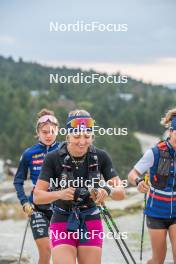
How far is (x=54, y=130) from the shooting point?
8062 millimetres

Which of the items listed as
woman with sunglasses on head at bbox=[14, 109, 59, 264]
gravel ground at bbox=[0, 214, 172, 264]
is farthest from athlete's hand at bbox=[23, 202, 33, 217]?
gravel ground at bbox=[0, 214, 172, 264]

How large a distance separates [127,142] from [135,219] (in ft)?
263

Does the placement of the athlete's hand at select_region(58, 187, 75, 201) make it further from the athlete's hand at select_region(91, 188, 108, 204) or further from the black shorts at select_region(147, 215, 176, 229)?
the black shorts at select_region(147, 215, 176, 229)

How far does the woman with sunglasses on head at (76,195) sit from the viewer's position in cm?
550

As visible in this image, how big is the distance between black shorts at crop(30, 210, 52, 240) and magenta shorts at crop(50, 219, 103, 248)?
1.95m

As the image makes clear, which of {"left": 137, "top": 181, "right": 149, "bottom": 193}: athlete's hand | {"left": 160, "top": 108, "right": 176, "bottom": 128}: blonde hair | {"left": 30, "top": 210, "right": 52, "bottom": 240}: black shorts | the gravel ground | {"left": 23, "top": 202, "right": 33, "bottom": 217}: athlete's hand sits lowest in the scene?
the gravel ground

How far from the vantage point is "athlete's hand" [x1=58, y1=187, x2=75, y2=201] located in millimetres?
5357

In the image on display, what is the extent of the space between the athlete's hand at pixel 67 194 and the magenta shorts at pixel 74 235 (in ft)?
1.16

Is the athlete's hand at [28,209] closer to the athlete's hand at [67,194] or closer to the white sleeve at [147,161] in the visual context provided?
the white sleeve at [147,161]

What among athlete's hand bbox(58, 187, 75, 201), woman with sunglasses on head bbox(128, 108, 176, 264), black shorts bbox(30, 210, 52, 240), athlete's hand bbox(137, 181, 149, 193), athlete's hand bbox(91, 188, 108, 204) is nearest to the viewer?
athlete's hand bbox(58, 187, 75, 201)

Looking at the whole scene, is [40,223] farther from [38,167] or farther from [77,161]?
[77,161]

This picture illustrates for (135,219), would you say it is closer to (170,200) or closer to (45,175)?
(170,200)

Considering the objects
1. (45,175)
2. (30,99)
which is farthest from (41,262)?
(30,99)

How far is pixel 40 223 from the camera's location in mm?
7664
